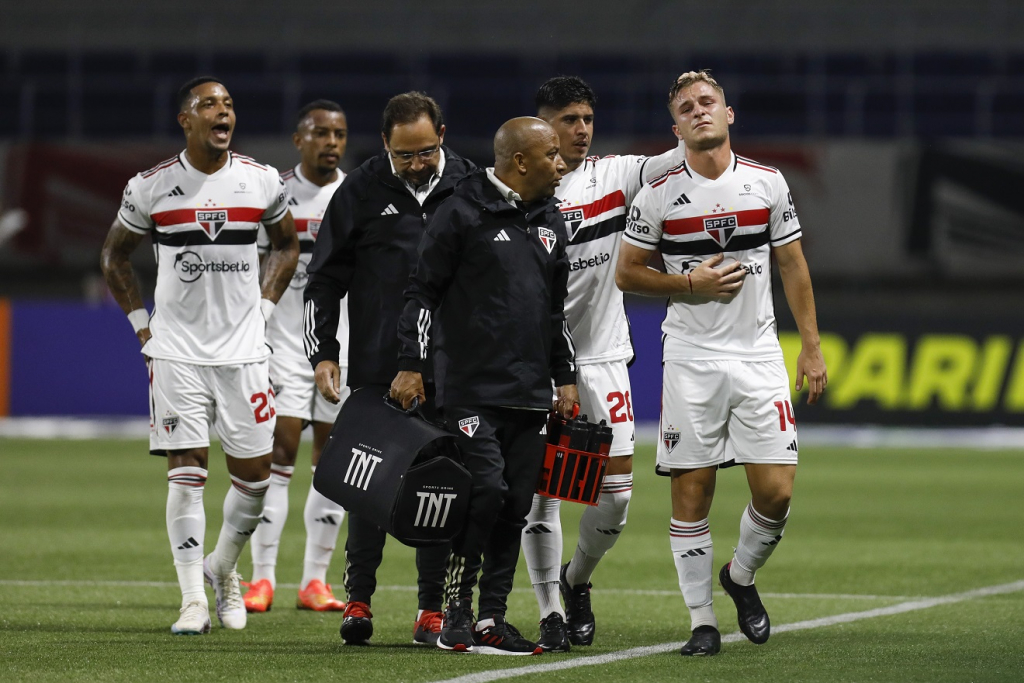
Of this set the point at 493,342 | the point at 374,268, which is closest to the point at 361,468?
the point at 493,342

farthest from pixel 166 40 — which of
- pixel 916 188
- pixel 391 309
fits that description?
pixel 391 309

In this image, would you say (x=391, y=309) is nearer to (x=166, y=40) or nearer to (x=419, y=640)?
(x=419, y=640)

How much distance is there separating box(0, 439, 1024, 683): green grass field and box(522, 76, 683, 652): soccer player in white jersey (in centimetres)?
42

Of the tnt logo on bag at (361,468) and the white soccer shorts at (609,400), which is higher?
the white soccer shorts at (609,400)

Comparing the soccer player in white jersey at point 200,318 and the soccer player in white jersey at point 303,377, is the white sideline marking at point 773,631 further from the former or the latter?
the soccer player in white jersey at point 303,377

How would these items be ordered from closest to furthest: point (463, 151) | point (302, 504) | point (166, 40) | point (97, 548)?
1. point (97, 548)
2. point (302, 504)
3. point (463, 151)
4. point (166, 40)

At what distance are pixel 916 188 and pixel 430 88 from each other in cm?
800

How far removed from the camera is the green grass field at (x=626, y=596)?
5758mm

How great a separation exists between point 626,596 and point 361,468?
267 centimetres

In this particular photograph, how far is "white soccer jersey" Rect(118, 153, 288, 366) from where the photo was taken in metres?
7.14

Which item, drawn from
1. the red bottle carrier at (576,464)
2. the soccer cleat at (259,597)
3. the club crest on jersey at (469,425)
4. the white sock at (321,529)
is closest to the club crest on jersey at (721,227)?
the red bottle carrier at (576,464)

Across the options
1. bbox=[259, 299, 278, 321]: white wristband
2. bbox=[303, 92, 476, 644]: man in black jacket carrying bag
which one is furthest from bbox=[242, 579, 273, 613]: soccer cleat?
bbox=[259, 299, 278, 321]: white wristband

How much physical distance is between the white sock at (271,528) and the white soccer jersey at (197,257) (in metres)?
1.12

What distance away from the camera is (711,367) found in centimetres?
643
